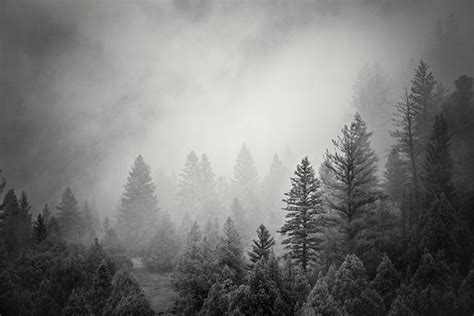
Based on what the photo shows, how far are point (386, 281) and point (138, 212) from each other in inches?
1770

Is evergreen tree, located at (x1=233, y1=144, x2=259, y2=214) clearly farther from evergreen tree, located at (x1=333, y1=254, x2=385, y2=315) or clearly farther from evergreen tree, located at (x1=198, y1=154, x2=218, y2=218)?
evergreen tree, located at (x1=333, y1=254, x2=385, y2=315)

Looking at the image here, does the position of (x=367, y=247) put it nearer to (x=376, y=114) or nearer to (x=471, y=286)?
(x=471, y=286)

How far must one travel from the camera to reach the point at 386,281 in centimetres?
1516

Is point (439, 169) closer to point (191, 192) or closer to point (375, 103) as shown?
point (375, 103)

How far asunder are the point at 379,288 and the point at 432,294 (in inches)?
107

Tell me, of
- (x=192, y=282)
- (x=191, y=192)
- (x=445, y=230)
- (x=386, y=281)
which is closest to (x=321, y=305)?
(x=386, y=281)

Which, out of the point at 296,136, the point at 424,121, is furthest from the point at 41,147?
the point at 424,121

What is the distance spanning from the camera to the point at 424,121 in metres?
32.4

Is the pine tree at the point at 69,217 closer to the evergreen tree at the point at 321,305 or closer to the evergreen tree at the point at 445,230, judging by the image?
the evergreen tree at the point at 321,305

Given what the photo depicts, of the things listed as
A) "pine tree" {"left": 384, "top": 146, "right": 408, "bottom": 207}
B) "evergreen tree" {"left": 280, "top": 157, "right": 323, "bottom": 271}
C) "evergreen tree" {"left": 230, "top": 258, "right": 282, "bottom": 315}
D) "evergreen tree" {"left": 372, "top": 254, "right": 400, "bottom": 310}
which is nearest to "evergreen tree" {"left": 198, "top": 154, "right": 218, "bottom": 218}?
"evergreen tree" {"left": 280, "top": 157, "right": 323, "bottom": 271}

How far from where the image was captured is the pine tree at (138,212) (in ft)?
153

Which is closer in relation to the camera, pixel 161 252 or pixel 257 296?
pixel 257 296

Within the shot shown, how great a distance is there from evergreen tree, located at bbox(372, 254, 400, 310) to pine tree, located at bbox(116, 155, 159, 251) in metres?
37.9

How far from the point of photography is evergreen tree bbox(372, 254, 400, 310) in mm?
14752
